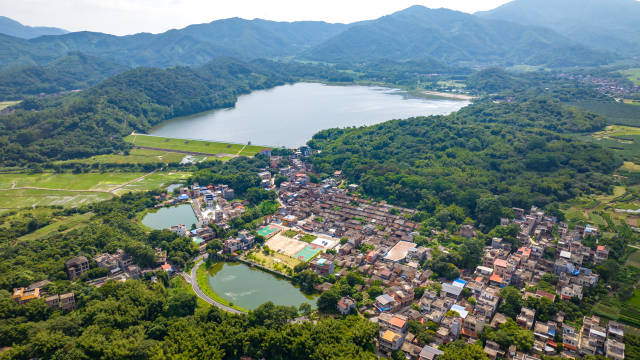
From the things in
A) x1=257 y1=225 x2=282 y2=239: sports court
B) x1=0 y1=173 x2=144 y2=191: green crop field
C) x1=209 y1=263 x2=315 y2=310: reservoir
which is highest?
x1=0 y1=173 x2=144 y2=191: green crop field

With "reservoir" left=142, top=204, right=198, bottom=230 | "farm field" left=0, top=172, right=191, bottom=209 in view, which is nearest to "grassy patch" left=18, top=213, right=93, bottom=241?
"farm field" left=0, top=172, right=191, bottom=209

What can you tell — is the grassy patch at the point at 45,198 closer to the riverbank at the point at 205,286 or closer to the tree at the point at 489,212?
the riverbank at the point at 205,286

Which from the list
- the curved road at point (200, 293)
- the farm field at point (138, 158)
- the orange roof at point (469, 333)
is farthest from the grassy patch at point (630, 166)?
the farm field at point (138, 158)

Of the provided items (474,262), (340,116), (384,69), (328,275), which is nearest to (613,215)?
(474,262)

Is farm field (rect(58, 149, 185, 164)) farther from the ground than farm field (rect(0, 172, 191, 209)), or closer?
farther from the ground

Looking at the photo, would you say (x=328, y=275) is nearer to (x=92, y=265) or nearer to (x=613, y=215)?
(x=92, y=265)

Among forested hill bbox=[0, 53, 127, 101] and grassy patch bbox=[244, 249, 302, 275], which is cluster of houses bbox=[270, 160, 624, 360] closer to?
grassy patch bbox=[244, 249, 302, 275]

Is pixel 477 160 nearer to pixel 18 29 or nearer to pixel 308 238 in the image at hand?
pixel 308 238
